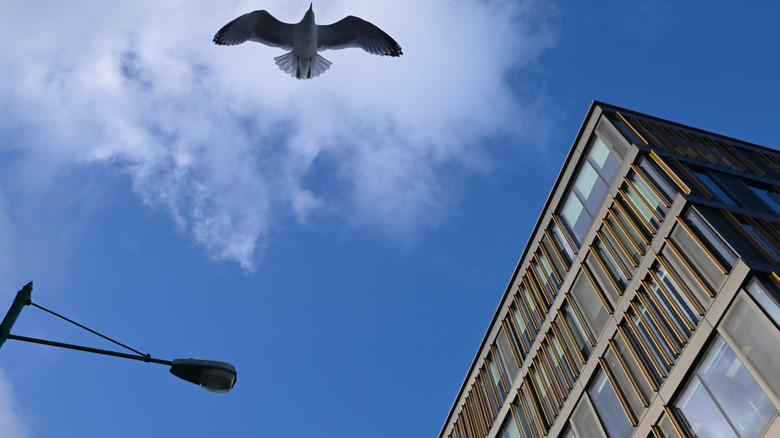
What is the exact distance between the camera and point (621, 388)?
17125mm

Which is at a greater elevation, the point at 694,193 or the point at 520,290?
the point at 520,290

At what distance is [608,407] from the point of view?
1761cm

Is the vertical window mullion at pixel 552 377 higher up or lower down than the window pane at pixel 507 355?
lower down

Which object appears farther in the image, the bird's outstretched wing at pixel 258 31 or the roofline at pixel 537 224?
the roofline at pixel 537 224

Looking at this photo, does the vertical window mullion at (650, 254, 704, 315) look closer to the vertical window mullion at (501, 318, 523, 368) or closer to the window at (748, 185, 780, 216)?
the window at (748, 185, 780, 216)

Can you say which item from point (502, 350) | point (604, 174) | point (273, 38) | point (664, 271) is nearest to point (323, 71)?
point (273, 38)

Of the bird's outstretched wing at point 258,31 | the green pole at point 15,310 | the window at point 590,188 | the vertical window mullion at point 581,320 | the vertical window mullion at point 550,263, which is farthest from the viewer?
the vertical window mullion at point 550,263

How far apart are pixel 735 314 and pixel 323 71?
13.2 m

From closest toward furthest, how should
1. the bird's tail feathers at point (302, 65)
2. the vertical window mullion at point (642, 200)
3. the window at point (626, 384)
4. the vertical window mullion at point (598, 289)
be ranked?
the window at point (626, 384)
the vertical window mullion at point (642, 200)
the bird's tail feathers at point (302, 65)
the vertical window mullion at point (598, 289)

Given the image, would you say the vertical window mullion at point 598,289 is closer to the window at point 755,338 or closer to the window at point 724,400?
the window at point 724,400

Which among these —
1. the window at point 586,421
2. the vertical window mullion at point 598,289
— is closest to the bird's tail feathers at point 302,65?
the vertical window mullion at point 598,289

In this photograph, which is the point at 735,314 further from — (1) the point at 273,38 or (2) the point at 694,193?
(1) the point at 273,38

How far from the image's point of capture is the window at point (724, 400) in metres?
13.1

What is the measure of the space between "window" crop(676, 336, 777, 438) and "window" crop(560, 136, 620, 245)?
7287 millimetres
